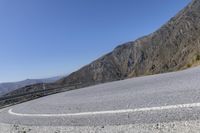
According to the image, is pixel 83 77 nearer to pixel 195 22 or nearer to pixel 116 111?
pixel 195 22

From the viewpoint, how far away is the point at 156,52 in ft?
347

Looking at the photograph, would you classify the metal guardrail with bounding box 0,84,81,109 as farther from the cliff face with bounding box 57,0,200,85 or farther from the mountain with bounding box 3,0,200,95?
the mountain with bounding box 3,0,200,95

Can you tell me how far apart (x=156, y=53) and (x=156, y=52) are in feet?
1.83

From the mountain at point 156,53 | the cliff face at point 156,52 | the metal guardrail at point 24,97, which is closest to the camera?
the metal guardrail at point 24,97

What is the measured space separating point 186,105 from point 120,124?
4.41 ft

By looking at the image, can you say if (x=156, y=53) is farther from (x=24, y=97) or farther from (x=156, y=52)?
(x=24, y=97)

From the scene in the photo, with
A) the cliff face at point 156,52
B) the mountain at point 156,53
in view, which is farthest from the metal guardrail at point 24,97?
the mountain at point 156,53

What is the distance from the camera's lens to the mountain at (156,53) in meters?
90.2

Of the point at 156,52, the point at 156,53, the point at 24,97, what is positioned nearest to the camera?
the point at 24,97

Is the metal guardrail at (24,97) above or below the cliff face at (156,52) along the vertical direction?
below

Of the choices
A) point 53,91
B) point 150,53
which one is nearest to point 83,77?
point 150,53

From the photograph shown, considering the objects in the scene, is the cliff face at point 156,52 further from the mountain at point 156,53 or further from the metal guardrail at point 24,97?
the metal guardrail at point 24,97

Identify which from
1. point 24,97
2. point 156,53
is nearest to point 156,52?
point 156,53

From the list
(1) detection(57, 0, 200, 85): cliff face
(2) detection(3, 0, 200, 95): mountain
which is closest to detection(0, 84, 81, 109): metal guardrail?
(1) detection(57, 0, 200, 85): cliff face
